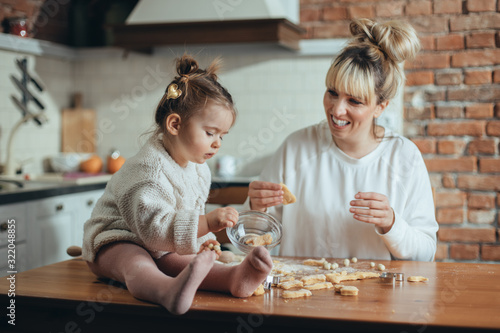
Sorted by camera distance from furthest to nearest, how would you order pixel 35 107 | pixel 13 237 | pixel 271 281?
pixel 35 107
pixel 13 237
pixel 271 281

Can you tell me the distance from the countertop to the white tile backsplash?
1.27 ft

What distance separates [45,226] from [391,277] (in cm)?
207

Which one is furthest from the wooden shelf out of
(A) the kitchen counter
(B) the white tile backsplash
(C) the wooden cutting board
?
(A) the kitchen counter

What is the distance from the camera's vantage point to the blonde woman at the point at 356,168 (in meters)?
1.96

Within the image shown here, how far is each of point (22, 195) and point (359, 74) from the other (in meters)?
1.74

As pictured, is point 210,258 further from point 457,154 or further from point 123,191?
point 457,154

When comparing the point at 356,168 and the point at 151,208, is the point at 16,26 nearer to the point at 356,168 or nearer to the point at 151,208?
the point at 356,168

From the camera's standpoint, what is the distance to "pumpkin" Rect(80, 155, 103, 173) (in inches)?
154

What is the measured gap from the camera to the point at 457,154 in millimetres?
3506

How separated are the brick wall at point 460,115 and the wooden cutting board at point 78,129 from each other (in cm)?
→ 230

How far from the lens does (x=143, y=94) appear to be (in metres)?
4.17

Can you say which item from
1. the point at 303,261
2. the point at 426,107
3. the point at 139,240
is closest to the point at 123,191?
the point at 139,240

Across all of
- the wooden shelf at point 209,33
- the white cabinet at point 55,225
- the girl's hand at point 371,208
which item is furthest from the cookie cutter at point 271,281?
the wooden shelf at point 209,33

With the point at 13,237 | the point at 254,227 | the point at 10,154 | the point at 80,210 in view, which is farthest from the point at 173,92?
the point at 10,154
